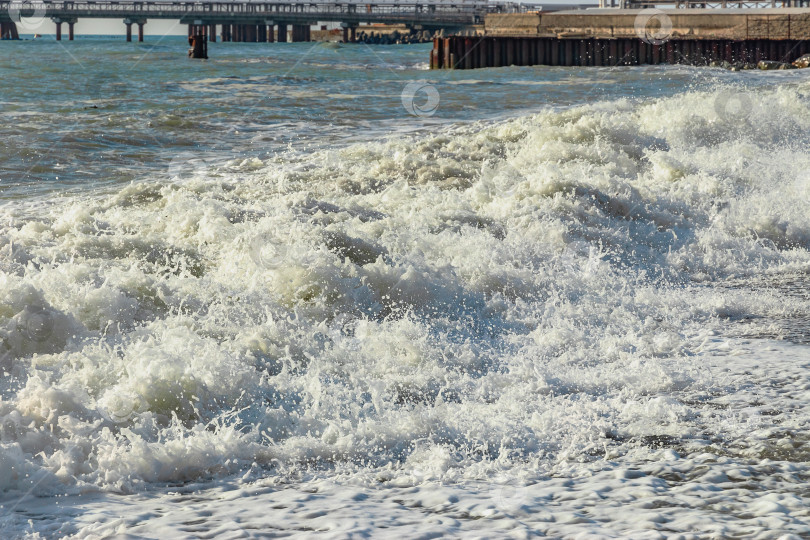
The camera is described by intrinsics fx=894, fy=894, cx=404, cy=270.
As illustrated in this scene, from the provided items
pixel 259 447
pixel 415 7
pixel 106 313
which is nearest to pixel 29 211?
pixel 106 313

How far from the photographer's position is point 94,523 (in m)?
3.99

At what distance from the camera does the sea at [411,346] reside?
4238 mm

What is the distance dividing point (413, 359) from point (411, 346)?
0.19 m

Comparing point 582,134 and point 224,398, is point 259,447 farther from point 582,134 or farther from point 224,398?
point 582,134

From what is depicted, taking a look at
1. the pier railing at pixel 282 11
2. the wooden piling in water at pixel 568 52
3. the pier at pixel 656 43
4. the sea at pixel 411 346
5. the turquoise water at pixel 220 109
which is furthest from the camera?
the pier railing at pixel 282 11

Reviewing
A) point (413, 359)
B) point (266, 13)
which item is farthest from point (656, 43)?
point (266, 13)

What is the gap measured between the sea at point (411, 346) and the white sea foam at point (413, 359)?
0.02m

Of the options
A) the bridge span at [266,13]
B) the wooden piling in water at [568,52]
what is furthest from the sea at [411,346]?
the bridge span at [266,13]

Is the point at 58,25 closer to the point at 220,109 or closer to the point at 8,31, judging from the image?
the point at 8,31

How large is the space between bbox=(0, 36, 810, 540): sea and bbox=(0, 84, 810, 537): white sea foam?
0.9 inches

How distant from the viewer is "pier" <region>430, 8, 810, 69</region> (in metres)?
43.5

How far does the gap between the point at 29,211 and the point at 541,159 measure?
7266 mm

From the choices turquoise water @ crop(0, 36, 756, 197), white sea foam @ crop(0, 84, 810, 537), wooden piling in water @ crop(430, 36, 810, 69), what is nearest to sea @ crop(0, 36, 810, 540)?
white sea foam @ crop(0, 84, 810, 537)

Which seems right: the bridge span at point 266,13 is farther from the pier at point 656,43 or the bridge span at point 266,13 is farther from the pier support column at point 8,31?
the pier at point 656,43
